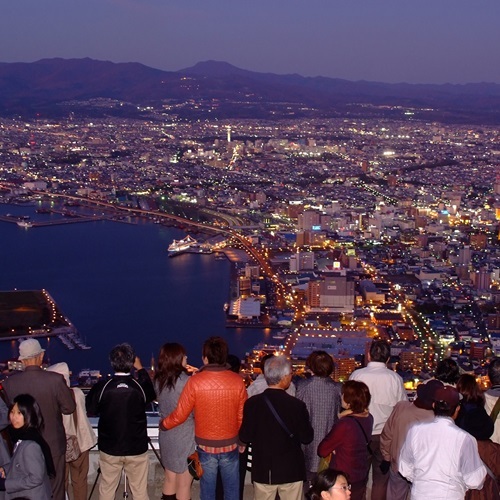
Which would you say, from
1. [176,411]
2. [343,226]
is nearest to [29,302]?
[343,226]

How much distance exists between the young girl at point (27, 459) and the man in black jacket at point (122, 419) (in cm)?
21

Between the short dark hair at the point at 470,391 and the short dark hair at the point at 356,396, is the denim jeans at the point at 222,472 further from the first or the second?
the short dark hair at the point at 470,391

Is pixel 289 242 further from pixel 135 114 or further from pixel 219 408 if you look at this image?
pixel 135 114

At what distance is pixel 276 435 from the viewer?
177 centimetres

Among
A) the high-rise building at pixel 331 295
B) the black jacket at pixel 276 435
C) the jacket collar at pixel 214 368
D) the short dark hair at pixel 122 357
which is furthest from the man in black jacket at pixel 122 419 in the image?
the high-rise building at pixel 331 295

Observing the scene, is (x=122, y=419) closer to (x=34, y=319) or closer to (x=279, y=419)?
(x=279, y=419)

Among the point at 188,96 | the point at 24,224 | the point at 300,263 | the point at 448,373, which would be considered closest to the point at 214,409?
the point at 448,373

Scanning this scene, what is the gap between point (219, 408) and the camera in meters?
1.83

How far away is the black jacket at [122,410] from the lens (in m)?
1.84

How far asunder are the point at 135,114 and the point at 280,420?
4372 centimetres

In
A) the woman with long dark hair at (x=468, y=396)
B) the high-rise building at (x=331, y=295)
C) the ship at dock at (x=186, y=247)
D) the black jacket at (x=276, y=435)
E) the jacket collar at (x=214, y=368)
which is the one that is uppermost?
the jacket collar at (x=214, y=368)

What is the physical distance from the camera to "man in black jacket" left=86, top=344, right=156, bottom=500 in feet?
6.03

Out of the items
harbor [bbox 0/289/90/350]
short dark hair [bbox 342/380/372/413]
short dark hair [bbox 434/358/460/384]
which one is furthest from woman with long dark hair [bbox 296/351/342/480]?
harbor [bbox 0/289/90/350]

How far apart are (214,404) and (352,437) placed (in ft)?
0.93
